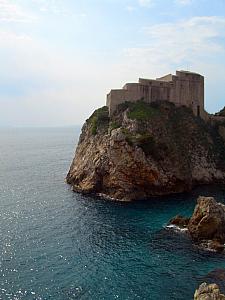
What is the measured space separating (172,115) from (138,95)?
26.3 feet

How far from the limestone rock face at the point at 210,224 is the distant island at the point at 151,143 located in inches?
713

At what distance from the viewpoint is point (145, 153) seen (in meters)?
60.8

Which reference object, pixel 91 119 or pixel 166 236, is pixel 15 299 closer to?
pixel 166 236

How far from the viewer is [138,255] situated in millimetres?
36969

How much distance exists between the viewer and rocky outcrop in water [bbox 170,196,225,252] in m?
39.7

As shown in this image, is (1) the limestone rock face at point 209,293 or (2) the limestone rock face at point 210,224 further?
(2) the limestone rock face at point 210,224

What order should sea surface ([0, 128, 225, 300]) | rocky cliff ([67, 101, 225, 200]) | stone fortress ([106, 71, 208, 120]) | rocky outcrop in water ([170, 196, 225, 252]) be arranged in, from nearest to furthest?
sea surface ([0, 128, 225, 300])
rocky outcrop in water ([170, 196, 225, 252])
rocky cliff ([67, 101, 225, 200])
stone fortress ([106, 71, 208, 120])

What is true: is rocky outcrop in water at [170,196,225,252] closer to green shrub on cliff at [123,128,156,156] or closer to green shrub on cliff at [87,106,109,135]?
green shrub on cliff at [123,128,156,156]

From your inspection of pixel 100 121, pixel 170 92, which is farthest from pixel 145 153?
pixel 170 92

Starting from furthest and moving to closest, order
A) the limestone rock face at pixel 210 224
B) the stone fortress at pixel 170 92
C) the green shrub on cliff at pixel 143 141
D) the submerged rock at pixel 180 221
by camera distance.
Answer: the stone fortress at pixel 170 92 < the green shrub on cliff at pixel 143 141 < the submerged rock at pixel 180 221 < the limestone rock face at pixel 210 224

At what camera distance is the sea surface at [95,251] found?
30.3 metres

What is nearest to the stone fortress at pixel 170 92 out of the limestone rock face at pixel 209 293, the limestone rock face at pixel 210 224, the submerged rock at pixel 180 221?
the submerged rock at pixel 180 221

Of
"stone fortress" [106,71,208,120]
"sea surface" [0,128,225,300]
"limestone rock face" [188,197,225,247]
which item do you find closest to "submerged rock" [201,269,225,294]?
"sea surface" [0,128,225,300]

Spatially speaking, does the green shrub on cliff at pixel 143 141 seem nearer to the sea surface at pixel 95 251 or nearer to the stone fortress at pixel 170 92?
the sea surface at pixel 95 251
